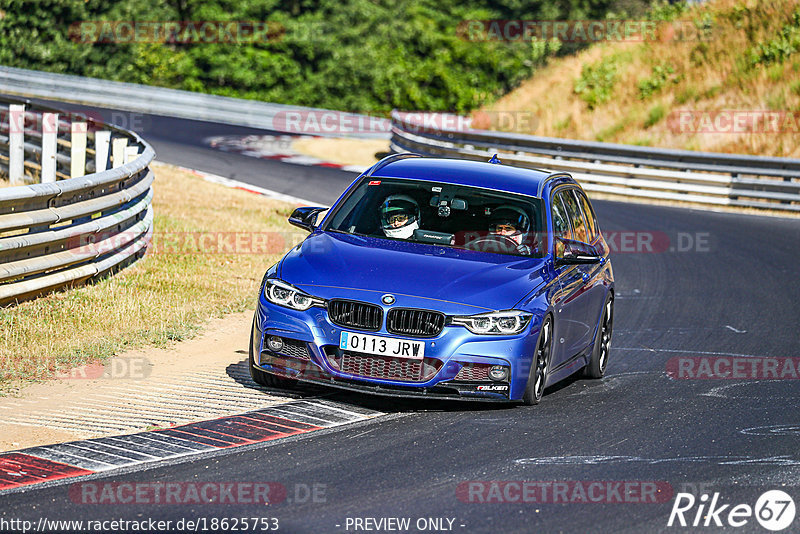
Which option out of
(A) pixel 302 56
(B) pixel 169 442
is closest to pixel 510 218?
(B) pixel 169 442

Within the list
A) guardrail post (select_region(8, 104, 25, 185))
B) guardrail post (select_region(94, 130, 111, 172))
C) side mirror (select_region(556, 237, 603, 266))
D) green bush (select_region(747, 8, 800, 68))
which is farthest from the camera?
green bush (select_region(747, 8, 800, 68))

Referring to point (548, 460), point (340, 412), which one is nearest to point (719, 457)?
point (548, 460)

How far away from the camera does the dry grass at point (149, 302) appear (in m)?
→ 9.71

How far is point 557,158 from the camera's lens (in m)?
26.8

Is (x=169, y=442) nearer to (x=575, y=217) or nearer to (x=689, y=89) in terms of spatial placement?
(x=575, y=217)

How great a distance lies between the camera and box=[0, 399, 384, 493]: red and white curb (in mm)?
6617

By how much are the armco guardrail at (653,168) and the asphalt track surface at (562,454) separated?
1217cm

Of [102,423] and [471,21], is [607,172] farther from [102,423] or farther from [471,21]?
[471,21]

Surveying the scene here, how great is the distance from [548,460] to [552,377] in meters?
1.78

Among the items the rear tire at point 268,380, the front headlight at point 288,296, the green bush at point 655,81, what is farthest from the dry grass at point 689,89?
the front headlight at point 288,296

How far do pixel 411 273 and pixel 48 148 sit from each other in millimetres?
12201

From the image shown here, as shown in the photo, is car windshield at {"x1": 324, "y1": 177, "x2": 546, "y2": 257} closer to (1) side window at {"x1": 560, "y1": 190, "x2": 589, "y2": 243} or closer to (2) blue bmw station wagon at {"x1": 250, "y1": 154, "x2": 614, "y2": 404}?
(2) blue bmw station wagon at {"x1": 250, "y1": 154, "x2": 614, "y2": 404}

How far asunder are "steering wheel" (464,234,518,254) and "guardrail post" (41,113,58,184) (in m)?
11.3

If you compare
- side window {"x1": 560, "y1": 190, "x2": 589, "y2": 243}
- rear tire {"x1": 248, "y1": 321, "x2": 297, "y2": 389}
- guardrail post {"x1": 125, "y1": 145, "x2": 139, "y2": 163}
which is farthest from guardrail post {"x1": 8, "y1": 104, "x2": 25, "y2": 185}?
rear tire {"x1": 248, "y1": 321, "x2": 297, "y2": 389}
